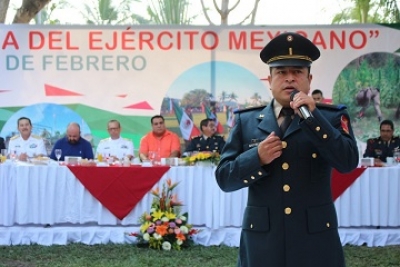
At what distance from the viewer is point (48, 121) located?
828 centimetres

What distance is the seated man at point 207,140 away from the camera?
787 cm

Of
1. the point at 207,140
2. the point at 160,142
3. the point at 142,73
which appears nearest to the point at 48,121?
the point at 142,73

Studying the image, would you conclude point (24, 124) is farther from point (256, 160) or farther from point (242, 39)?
point (256, 160)

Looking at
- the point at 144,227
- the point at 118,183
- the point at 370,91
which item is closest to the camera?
the point at 144,227

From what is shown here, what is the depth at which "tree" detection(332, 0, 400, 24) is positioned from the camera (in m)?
9.44

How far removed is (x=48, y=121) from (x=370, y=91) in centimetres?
431

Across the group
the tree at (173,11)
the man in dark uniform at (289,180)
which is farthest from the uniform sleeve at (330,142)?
the tree at (173,11)

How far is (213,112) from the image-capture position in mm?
8375

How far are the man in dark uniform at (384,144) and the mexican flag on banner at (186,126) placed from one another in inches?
89.5

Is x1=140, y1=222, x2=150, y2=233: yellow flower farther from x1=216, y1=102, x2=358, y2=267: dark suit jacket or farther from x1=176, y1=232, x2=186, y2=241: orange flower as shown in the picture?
x1=216, y1=102, x2=358, y2=267: dark suit jacket

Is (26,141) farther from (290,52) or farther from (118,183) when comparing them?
(290,52)

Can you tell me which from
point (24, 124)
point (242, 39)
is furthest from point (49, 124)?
point (242, 39)

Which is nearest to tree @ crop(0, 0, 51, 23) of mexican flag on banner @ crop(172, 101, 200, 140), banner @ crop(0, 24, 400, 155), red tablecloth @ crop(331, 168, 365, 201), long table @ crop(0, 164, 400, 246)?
banner @ crop(0, 24, 400, 155)

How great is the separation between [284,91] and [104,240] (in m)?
4.36
